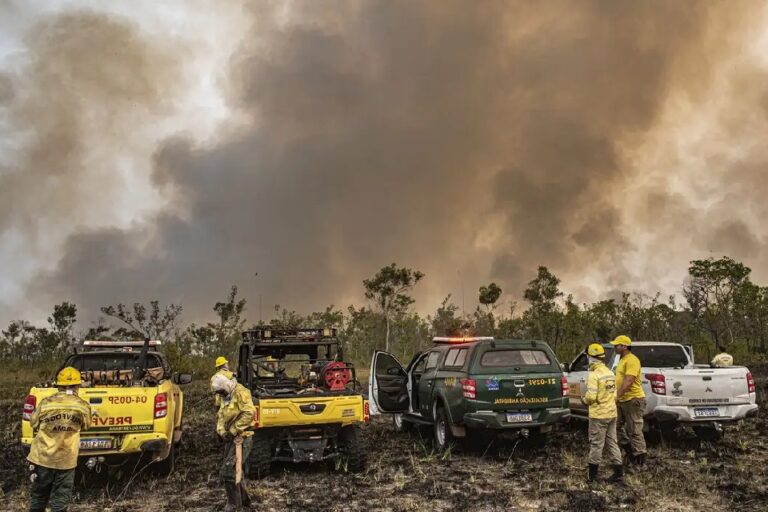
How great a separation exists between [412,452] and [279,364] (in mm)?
2904

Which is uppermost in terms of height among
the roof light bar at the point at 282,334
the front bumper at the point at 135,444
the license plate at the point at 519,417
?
the roof light bar at the point at 282,334

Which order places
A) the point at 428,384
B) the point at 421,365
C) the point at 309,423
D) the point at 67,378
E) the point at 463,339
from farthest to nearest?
the point at 421,365 → the point at 428,384 → the point at 463,339 → the point at 309,423 → the point at 67,378

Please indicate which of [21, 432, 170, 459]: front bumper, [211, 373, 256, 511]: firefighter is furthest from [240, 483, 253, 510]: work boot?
[21, 432, 170, 459]: front bumper

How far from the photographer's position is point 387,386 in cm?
1195

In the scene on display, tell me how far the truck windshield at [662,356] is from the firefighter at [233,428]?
7398mm

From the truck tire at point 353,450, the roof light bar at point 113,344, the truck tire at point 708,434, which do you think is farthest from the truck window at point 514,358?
the roof light bar at point 113,344

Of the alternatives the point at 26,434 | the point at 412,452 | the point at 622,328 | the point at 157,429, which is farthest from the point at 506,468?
the point at 622,328

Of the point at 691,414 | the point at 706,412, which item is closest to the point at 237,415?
the point at 691,414

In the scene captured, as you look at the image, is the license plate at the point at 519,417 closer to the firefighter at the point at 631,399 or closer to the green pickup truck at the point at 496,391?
the green pickup truck at the point at 496,391

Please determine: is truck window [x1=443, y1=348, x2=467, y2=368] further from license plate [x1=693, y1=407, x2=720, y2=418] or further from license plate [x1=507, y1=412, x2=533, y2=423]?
license plate [x1=693, y1=407, x2=720, y2=418]

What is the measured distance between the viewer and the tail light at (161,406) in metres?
7.90

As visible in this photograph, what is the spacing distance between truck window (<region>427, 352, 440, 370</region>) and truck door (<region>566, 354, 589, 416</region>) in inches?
107

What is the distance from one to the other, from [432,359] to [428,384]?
2.46ft

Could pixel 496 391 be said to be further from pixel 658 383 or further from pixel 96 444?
pixel 96 444
